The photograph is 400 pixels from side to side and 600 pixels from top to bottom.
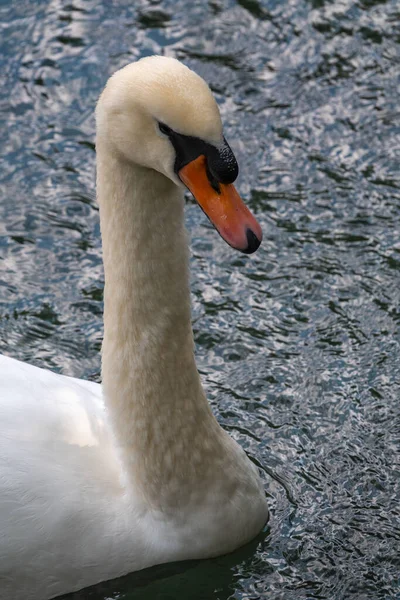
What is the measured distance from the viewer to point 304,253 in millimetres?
7375

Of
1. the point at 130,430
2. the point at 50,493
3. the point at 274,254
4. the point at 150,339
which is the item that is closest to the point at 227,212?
the point at 150,339

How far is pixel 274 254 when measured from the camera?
7383 millimetres

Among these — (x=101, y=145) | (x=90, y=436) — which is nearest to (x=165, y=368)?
(x=90, y=436)

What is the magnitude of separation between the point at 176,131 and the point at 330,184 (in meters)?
3.76

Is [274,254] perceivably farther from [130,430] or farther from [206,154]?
[206,154]

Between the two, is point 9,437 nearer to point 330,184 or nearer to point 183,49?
point 330,184

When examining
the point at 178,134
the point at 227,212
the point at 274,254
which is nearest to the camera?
the point at 178,134

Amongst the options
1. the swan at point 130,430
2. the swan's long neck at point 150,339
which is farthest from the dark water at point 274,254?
the swan's long neck at point 150,339

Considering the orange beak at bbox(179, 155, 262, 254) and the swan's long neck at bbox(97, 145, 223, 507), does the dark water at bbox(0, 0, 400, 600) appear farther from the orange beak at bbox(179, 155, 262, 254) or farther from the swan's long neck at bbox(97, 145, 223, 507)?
the orange beak at bbox(179, 155, 262, 254)

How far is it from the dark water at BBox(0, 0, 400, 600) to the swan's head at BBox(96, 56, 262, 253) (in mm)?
1734

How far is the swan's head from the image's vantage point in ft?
13.8

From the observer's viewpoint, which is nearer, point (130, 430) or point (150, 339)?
point (150, 339)

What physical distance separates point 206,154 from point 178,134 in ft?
0.40

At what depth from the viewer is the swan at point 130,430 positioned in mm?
4512
